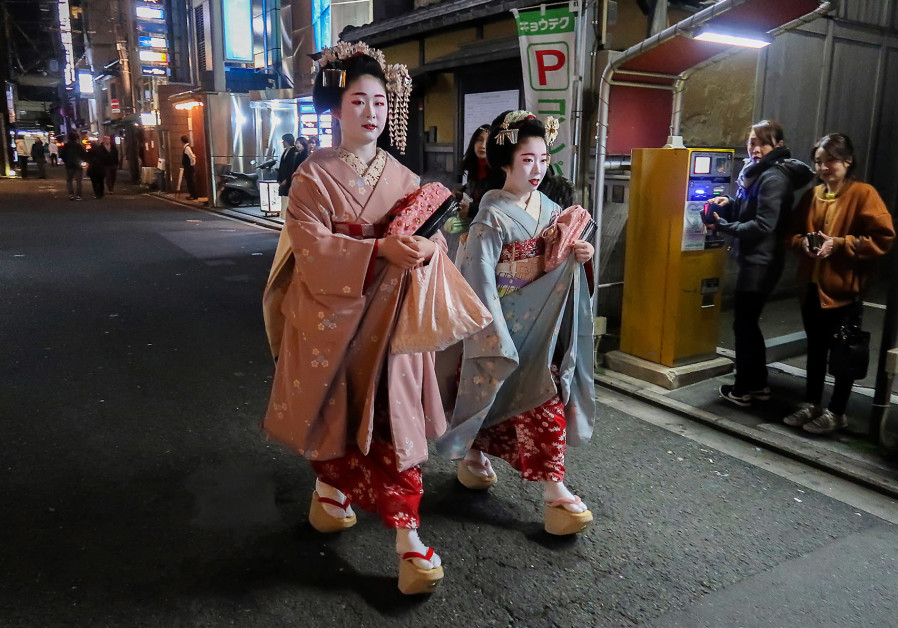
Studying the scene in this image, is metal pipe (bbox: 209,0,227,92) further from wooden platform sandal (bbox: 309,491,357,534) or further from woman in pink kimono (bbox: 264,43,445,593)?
wooden platform sandal (bbox: 309,491,357,534)

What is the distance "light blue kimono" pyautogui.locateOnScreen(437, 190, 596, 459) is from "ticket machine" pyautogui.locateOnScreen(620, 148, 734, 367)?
209 centimetres

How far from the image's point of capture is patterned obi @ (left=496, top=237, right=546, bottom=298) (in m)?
3.30

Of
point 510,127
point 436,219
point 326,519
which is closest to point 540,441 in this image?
point 326,519

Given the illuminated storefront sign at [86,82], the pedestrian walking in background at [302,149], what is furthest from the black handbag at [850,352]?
the illuminated storefront sign at [86,82]

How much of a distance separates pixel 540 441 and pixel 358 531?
3.20ft

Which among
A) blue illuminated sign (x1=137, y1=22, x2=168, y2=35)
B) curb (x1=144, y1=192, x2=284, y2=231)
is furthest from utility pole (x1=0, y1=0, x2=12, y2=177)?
curb (x1=144, y1=192, x2=284, y2=231)

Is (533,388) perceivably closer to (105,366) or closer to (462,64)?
(105,366)

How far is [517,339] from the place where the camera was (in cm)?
337

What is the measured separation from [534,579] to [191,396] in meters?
3.16

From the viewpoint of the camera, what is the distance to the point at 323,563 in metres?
3.04

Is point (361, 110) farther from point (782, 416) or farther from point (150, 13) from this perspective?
point (150, 13)

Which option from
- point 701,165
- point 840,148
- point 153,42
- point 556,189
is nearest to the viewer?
point 556,189

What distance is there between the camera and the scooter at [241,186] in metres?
19.3

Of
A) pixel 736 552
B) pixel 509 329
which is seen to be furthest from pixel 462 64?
pixel 736 552
